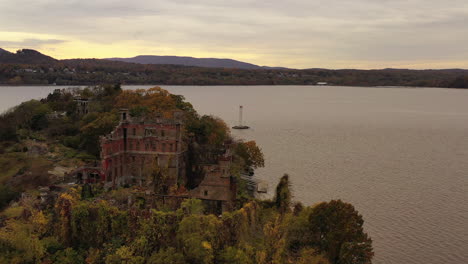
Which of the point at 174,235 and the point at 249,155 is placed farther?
the point at 249,155

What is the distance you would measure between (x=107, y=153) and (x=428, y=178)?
45549 millimetres

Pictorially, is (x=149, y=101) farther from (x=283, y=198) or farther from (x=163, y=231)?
(x=163, y=231)

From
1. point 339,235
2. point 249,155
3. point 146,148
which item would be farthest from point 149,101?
point 339,235

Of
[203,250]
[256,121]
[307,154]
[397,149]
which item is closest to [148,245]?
[203,250]

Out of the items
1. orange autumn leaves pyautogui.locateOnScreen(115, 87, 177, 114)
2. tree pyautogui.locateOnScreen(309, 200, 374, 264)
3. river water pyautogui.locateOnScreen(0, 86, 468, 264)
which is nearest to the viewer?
tree pyautogui.locateOnScreen(309, 200, 374, 264)

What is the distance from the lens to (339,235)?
115ft

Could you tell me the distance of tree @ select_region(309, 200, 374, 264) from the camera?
111 feet

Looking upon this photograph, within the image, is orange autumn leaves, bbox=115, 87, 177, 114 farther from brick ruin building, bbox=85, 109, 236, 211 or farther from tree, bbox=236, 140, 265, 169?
brick ruin building, bbox=85, 109, 236, 211

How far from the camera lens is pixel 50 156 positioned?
55.4 m

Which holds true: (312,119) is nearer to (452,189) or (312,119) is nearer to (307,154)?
(307,154)

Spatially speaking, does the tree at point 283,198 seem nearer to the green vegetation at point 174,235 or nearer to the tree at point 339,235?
the green vegetation at point 174,235

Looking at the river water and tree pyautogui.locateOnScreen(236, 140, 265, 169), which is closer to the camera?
the river water

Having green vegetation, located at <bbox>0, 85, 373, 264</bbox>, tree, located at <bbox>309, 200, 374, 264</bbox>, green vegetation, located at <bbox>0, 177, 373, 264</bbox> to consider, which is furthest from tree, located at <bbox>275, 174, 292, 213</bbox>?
tree, located at <bbox>309, 200, 374, 264</bbox>

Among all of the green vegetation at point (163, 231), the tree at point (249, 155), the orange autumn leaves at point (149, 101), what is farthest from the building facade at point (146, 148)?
the orange autumn leaves at point (149, 101)
